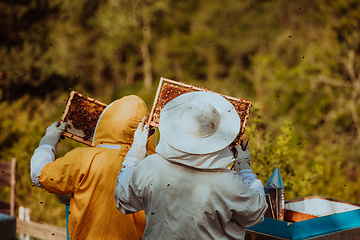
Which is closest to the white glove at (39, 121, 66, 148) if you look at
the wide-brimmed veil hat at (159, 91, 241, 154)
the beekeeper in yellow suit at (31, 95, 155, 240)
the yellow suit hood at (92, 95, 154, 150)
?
the beekeeper in yellow suit at (31, 95, 155, 240)

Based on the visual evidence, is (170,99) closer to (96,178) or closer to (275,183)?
(96,178)

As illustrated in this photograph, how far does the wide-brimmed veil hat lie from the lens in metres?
1.70

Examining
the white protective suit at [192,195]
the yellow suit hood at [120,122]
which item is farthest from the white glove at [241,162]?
the yellow suit hood at [120,122]

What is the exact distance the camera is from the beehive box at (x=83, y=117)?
2682 millimetres

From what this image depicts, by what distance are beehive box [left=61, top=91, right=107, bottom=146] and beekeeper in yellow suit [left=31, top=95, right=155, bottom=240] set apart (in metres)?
0.34

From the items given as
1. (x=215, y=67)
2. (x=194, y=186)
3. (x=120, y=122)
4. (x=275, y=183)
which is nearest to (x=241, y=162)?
(x=194, y=186)

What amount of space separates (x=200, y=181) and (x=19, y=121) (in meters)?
7.54

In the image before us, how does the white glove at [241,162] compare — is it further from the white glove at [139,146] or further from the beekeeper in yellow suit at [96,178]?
the beekeeper in yellow suit at [96,178]

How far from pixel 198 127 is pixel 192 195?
0.38 meters

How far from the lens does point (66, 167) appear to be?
7.04 feet

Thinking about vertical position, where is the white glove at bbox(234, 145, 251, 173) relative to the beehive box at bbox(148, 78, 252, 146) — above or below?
below

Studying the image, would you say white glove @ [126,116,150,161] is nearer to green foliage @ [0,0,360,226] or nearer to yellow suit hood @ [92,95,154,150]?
yellow suit hood @ [92,95,154,150]

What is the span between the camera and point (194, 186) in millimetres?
1697

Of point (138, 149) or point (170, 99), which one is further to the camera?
point (170, 99)
